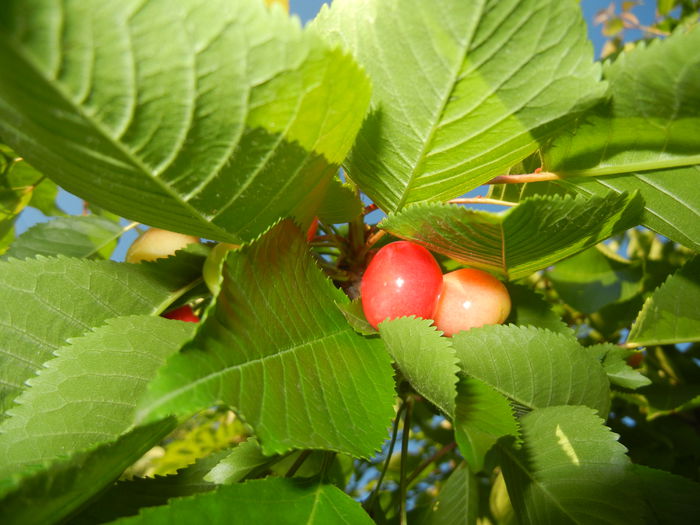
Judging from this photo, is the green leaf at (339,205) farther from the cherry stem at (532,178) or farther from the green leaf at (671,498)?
the green leaf at (671,498)

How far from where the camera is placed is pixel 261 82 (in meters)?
0.34

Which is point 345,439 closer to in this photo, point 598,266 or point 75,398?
point 75,398

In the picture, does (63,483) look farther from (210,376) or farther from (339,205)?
(339,205)

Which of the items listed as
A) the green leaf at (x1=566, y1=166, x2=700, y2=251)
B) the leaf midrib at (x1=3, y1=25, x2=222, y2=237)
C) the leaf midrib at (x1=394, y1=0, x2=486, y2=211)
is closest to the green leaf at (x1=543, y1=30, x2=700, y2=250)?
the green leaf at (x1=566, y1=166, x2=700, y2=251)

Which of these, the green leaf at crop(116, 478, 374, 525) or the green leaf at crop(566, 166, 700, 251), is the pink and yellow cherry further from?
the green leaf at crop(566, 166, 700, 251)

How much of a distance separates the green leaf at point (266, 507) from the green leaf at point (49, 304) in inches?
9.9

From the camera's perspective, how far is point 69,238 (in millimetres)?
926

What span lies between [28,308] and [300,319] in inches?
11.7

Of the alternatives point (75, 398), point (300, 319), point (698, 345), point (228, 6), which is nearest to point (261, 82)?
point (228, 6)

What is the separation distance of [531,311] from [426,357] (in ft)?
0.87

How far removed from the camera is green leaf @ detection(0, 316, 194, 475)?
18.0 inches

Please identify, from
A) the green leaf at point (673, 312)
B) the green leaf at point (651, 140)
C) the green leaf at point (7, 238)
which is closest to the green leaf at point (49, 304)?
the green leaf at point (651, 140)

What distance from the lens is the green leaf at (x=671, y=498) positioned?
1.94 feet

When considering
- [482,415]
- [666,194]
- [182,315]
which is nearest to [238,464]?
[182,315]
